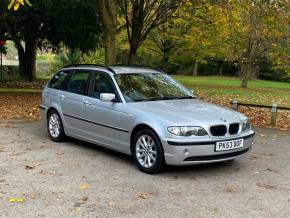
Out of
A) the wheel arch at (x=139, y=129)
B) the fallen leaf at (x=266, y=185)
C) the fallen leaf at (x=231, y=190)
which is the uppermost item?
the wheel arch at (x=139, y=129)

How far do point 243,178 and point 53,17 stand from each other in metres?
17.5

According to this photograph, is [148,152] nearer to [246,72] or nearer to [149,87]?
[149,87]

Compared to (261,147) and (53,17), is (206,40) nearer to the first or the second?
(53,17)

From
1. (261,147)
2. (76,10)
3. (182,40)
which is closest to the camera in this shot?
(261,147)

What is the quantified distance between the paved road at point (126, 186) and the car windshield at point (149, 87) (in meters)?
1.15

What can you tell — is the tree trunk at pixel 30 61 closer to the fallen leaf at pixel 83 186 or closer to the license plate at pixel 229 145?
the license plate at pixel 229 145

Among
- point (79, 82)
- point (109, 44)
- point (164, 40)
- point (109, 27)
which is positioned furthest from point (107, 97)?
point (164, 40)

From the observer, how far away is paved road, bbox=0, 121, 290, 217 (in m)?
5.68

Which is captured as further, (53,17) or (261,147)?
(53,17)

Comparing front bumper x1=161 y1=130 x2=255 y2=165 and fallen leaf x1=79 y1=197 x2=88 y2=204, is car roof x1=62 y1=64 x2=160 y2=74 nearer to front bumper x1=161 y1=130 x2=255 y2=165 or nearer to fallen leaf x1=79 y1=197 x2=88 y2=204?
front bumper x1=161 y1=130 x2=255 y2=165

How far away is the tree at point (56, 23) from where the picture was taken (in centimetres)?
2106

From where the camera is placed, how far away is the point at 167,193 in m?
6.36


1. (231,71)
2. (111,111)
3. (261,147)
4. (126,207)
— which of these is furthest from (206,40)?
(231,71)

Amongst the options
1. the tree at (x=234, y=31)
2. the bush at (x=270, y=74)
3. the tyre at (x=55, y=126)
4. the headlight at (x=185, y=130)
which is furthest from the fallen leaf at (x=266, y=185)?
the bush at (x=270, y=74)
